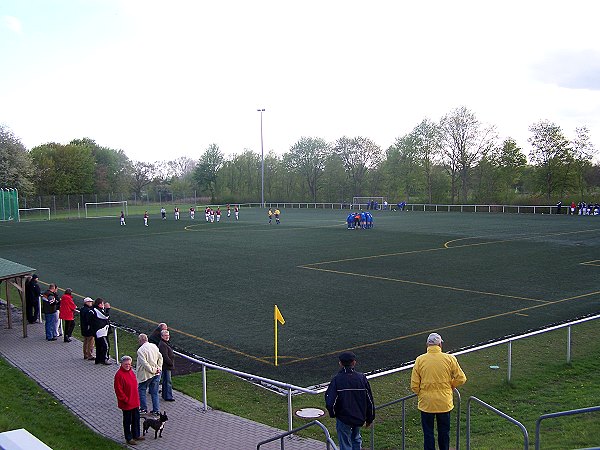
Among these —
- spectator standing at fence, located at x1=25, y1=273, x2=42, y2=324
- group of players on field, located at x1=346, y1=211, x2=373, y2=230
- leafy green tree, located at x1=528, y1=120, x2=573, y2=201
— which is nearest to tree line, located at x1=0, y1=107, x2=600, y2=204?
leafy green tree, located at x1=528, y1=120, x2=573, y2=201

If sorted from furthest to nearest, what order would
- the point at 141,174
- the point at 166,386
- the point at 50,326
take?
the point at 141,174
the point at 50,326
the point at 166,386

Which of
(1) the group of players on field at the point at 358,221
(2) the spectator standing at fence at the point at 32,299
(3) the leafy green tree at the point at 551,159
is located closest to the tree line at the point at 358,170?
(3) the leafy green tree at the point at 551,159

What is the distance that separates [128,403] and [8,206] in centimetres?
7084

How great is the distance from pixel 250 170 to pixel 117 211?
36391mm

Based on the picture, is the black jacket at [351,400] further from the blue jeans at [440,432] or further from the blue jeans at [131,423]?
the blue jeans at [131,423]

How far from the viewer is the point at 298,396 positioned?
11328 mm

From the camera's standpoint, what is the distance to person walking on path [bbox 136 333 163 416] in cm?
1019

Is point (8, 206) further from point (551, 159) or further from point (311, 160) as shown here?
point (551, 159)

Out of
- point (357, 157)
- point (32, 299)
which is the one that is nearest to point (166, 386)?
point (32, 299)

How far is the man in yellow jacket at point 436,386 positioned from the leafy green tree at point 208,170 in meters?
115

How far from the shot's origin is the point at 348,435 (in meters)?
7.20

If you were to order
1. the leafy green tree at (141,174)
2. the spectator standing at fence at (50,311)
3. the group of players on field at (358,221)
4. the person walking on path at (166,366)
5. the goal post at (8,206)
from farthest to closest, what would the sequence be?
1. the leafy green tree at (141,174)
2. the goal post at (8,206)
3. the group of players on field at (358,221)
4. the spectator standing at fence at (50,311)
5. the person walking on path at (166,366)

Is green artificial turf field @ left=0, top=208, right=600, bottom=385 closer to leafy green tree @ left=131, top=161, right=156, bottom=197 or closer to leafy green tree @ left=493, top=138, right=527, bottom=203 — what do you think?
leafy green tree @ left=493, top=138, right=527, bottom=203

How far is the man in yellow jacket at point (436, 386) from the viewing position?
7152mm
